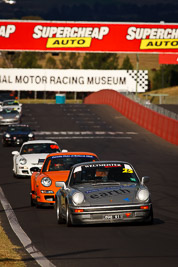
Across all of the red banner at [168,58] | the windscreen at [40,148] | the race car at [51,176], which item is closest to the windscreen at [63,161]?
the race car at [51,176]

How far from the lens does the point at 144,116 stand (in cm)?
5322

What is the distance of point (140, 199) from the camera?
14273mm

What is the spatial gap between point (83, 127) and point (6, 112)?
5.51 m

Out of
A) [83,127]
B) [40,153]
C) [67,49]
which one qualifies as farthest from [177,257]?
[67,49]

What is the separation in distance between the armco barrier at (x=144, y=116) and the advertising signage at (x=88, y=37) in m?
5.72

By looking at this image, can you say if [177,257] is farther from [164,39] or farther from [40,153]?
[164,39]

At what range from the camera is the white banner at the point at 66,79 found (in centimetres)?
10831

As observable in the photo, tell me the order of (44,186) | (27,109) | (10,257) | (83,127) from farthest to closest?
(27,109), (83,127), (44,186), (10,257)

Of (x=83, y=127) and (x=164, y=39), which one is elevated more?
(x=164, y=39)

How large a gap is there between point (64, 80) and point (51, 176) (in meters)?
90.9

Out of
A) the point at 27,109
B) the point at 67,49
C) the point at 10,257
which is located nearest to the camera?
the point at 10,257

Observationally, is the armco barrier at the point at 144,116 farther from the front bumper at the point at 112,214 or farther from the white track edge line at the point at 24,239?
the front bumper at the point at 112,214

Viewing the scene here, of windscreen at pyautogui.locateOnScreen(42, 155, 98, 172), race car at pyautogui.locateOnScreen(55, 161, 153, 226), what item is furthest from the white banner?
race car at pyautogui.locateOnScreen(55, 161, 153, 226)

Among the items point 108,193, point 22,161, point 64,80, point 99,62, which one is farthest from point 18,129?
point 99,62
